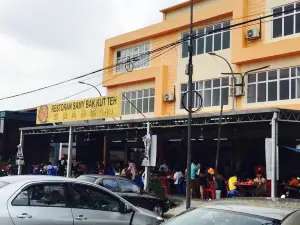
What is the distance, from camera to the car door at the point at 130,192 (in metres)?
14.5

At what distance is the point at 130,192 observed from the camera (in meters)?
14.7

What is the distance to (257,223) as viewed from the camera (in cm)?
427

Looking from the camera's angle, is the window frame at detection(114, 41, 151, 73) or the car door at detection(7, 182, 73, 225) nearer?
the car door at detection(7, 182, 73, 225)

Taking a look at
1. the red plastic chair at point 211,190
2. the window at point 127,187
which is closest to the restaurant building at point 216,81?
the red plastic chair at point 211,190

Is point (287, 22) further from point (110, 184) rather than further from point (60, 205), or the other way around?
point (60, 205)

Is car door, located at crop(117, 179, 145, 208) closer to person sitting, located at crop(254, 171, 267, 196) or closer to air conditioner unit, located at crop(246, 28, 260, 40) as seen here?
person sitting, located at crop(254, 171, 267, 196)

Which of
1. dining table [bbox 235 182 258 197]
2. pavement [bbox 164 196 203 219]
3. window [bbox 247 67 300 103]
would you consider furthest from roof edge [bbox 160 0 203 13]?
dining table [bbox 235 182 258 197]

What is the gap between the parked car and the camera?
424cm

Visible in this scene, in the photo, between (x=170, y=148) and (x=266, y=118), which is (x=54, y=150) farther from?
(x=266, y=118)

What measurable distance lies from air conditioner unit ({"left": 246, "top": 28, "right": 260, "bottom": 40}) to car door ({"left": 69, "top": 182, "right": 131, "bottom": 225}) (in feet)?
60.7

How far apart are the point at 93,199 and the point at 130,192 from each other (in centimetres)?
691

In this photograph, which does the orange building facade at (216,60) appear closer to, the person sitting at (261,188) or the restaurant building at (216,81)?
the restaurant building at (216,81)

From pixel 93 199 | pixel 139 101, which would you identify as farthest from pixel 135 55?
pixel 93 199

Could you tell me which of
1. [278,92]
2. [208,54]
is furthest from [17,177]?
[208,54]
